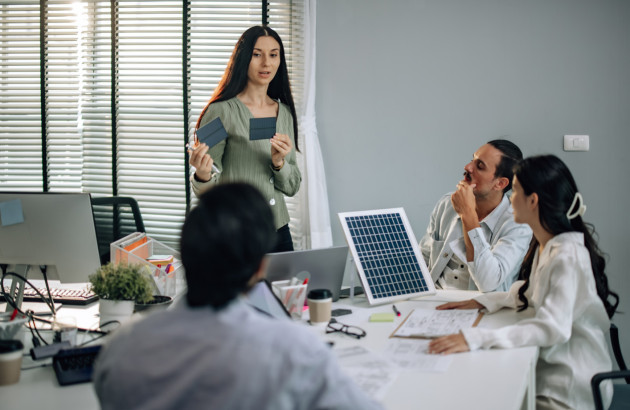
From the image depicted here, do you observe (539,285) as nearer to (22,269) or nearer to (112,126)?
(22,269)

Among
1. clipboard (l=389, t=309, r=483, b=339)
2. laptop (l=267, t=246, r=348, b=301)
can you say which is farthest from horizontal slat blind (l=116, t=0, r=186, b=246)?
clipboard (l=389, t=309, r=483, b=339)

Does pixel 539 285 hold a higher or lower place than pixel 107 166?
lower

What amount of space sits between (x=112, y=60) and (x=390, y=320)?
2902 millimetres

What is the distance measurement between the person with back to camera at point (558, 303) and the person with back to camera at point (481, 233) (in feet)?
1.15

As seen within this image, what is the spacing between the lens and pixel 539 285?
1.84 m

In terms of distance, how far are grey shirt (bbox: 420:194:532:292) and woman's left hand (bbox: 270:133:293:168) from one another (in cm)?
73

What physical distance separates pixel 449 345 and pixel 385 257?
656mm

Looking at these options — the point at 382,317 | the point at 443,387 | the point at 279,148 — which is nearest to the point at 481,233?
the point at 382,317

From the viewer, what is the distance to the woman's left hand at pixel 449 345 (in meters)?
1.62

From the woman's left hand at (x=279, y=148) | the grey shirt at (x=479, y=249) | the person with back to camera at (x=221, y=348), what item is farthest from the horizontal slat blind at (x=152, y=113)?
the person with back to camera at (x=221, y=348)

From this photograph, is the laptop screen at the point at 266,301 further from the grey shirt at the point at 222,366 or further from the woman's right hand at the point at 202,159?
the woman's right hand at the point at 202,159

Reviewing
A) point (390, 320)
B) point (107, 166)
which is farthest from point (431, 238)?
point (107, 166)

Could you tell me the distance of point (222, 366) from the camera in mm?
A: 883

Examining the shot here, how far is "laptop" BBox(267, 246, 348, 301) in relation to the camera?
200 cm
